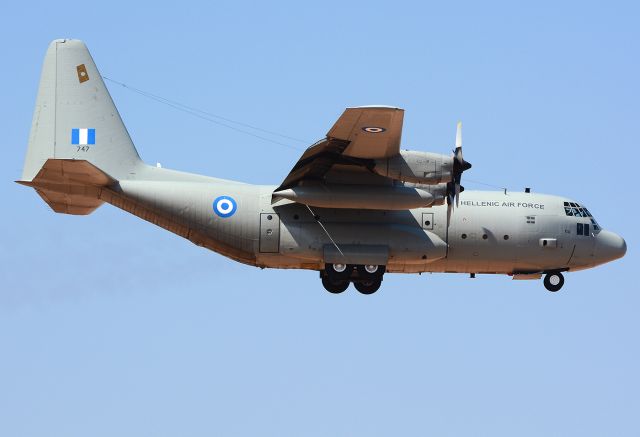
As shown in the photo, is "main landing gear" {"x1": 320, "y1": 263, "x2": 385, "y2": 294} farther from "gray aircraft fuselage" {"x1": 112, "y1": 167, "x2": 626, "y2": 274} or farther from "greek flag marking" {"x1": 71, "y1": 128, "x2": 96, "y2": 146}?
"greek flag marking" {"x1": 71, "y1": 128, "x2": 96, "y2": 146}

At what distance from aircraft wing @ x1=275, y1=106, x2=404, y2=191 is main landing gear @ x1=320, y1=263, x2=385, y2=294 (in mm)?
2668

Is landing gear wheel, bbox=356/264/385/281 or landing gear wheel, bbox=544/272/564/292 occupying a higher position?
landing gear wheel, bbox=356/264/385/281

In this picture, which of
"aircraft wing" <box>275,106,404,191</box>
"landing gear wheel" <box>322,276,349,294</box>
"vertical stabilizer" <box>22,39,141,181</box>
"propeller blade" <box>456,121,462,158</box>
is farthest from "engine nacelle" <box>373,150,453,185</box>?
"vertical stabilizer" <box>22,39,141,181</box>

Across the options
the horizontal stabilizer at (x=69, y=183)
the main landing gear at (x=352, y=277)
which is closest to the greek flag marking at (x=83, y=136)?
the horizontal stabilizer at (x=69, y=183)

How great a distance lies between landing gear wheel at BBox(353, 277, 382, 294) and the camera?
4288 cm

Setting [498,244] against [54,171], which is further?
[498,244]

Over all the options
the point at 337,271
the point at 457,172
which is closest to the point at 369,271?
the point at 337,271

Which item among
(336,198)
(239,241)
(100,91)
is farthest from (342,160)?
(100,91)

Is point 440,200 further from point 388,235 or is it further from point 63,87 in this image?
point 63,87

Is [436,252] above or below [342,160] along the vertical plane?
below

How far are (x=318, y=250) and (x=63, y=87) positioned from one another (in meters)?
8.73

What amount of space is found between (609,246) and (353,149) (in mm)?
9658

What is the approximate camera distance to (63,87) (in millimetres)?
42562

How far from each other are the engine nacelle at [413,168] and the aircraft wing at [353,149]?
24cm
